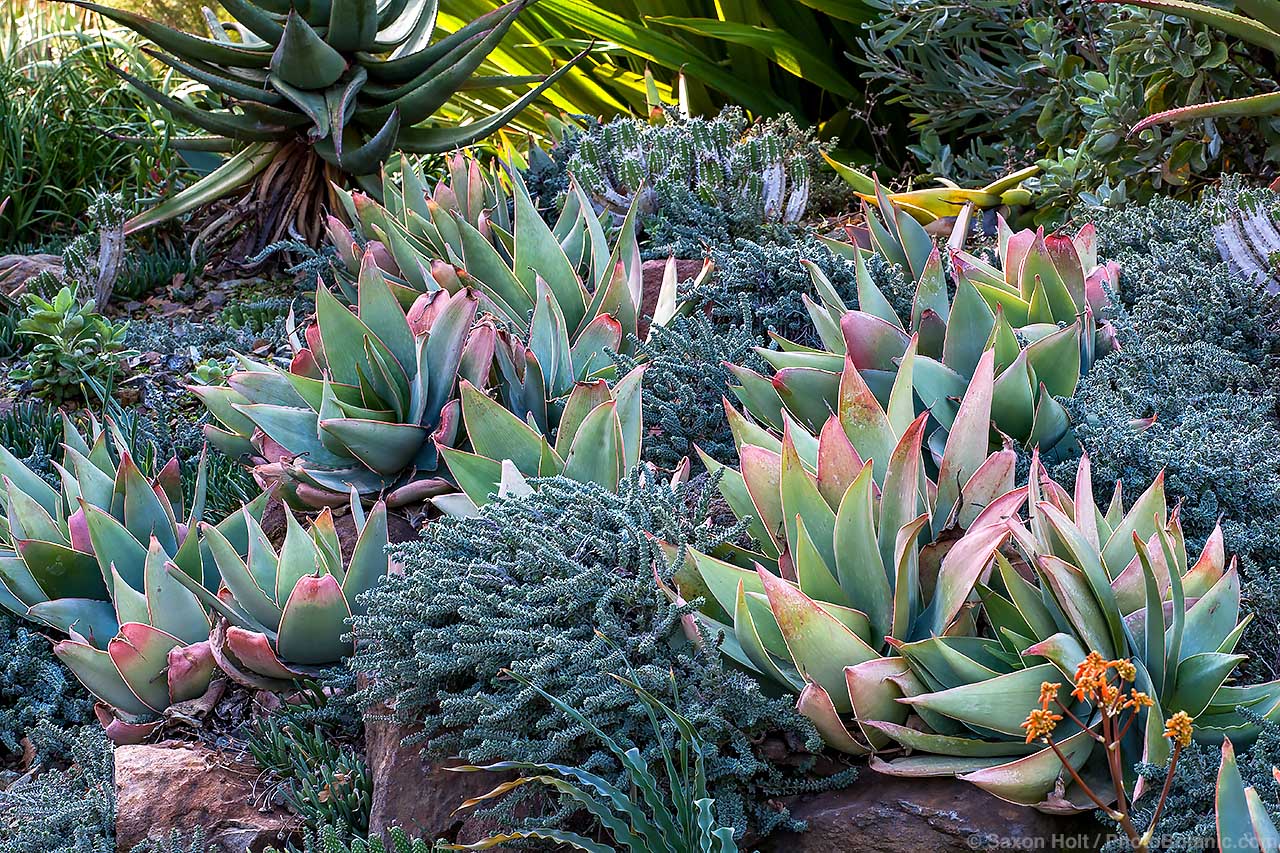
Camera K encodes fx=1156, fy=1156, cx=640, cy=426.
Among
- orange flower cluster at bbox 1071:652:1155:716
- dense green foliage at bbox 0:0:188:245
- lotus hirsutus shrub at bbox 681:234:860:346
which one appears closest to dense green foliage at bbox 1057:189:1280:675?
lotus hirsutus shrub at bbox 681:234:860:346

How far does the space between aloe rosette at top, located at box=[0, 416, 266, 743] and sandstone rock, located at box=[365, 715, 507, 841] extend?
0.49 metres

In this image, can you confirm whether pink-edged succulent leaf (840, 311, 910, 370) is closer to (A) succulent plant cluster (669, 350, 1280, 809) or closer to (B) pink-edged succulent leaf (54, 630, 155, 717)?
(A) succulent plant cluster (669, 350, 1280, 809)

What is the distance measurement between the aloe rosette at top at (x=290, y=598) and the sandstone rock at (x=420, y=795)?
287 mm

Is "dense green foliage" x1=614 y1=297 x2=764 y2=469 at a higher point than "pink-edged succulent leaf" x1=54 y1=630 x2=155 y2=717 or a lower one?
higher

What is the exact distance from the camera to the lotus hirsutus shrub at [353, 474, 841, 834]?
5.48 feet

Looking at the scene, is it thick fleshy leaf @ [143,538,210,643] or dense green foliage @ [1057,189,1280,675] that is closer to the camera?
dense green foliage @ [1057,189,1280,675]

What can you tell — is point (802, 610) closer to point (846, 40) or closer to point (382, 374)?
point (382, 374)

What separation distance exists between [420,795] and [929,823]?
78cm

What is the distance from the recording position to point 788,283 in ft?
9.74

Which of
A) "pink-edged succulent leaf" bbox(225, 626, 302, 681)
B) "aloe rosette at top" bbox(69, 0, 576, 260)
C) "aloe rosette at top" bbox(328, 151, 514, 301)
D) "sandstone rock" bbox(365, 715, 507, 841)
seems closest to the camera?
"sandstone rock" bbox(365, 715, 507, 841)

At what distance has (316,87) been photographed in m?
4.24

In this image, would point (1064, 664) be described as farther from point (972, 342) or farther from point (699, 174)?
point (699, 174)

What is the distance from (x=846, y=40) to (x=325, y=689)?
4.36 m

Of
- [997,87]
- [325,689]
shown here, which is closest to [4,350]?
[325,689]
